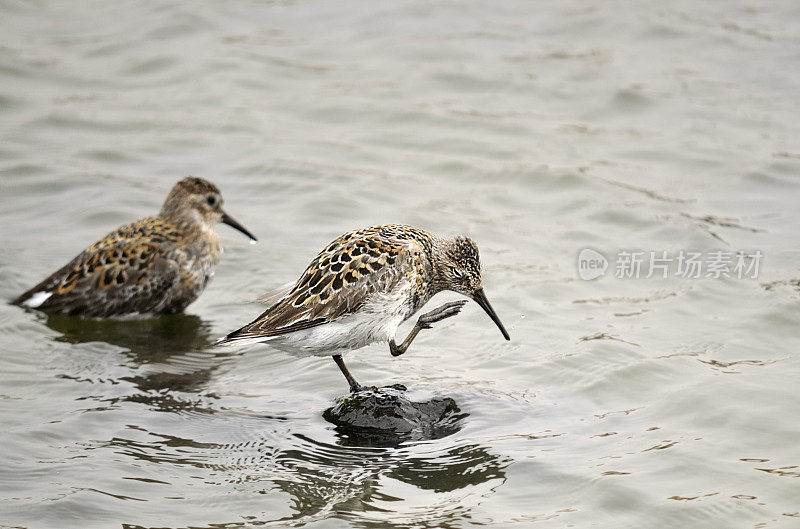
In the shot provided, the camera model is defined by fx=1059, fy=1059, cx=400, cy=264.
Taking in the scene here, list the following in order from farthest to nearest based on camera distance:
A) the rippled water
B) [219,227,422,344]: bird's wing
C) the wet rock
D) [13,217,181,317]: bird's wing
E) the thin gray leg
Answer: [13,217,181,317]: bird's wing, the thin gray leg, [219,227,422,344]: bird's wing, the wet rock, the rippled water

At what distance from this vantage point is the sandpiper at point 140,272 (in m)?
10.1

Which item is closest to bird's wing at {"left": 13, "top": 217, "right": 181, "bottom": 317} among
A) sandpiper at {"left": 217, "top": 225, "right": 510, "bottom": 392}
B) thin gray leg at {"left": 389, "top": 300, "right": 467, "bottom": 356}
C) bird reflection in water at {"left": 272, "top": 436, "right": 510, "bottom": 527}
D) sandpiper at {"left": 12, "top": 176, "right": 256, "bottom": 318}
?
sandpiper at {"left": 12, "top": 176, "right": 256, "bottom": 318}

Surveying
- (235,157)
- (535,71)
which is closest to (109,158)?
(235,157)

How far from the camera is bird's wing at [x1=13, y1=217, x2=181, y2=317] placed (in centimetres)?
1012

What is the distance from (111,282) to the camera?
1013cm

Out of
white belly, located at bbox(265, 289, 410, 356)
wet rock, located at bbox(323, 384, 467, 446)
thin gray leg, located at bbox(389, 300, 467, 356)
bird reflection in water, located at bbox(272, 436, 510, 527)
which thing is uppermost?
white belly, located at bbox(265, 289, 410, 356)

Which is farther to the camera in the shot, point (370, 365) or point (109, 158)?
point (109, 158)

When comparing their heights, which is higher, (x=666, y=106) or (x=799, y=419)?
(x=666, y=106)

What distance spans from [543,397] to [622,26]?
33.3ft

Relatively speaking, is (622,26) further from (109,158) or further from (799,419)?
(799,419)

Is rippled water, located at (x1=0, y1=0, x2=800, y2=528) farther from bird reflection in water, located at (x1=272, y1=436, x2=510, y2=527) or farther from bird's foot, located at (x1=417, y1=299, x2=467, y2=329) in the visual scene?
bird's foot, located at (x1=417, y1=299, x2=467, y2=329)

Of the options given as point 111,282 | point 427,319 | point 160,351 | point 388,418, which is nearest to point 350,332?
point 388,418

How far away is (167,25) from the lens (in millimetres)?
18250

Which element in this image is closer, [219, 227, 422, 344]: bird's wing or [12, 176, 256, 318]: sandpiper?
[219, 227, 422, 344]: bird's wing
